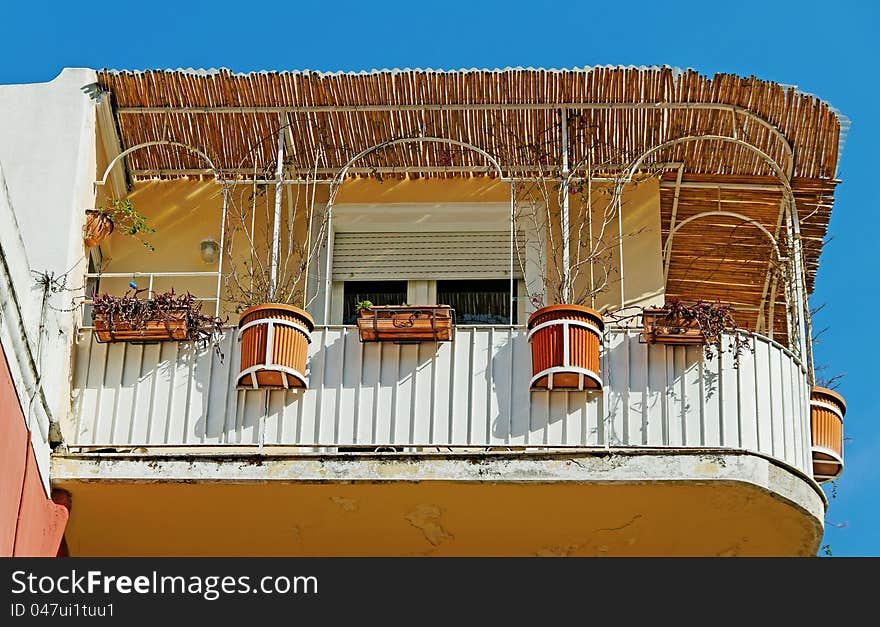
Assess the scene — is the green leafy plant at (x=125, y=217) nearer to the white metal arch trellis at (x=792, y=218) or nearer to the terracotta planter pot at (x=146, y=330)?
the terracotta planter pot at (x=146, y=330)

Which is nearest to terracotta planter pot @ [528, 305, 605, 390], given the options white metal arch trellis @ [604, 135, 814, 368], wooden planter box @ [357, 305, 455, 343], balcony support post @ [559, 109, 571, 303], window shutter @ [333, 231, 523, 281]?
balcony support post @ [559, 109, 571, 303]

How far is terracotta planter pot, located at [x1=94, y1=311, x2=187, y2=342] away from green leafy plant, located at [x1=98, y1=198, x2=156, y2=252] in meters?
1.04

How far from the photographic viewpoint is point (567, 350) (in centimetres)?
1212

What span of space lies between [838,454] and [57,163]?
5572 millimetres

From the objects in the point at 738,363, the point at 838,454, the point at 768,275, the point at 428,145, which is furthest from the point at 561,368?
the point at 768,275

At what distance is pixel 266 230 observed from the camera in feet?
47.9

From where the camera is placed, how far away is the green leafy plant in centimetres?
1362

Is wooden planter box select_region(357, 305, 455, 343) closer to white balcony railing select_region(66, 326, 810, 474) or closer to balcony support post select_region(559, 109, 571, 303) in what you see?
white balcony railing select_region(66, 326, 810, 474)

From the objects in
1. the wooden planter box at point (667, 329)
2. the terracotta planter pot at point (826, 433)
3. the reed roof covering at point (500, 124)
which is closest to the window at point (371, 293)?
Answer: the reed roof covering at point (500, 124)

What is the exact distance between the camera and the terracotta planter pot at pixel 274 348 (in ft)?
40.1

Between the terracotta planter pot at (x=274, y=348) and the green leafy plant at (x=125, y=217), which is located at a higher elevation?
the green leafy plant at (x=125, y=217)

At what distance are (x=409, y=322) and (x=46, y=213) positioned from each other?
8.42 feet

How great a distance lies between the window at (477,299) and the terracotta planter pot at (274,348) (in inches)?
94.1

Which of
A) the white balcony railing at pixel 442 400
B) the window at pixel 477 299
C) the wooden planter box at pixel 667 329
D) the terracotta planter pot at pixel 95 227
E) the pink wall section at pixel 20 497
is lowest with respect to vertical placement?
the pink wall section at pixel 20 497
